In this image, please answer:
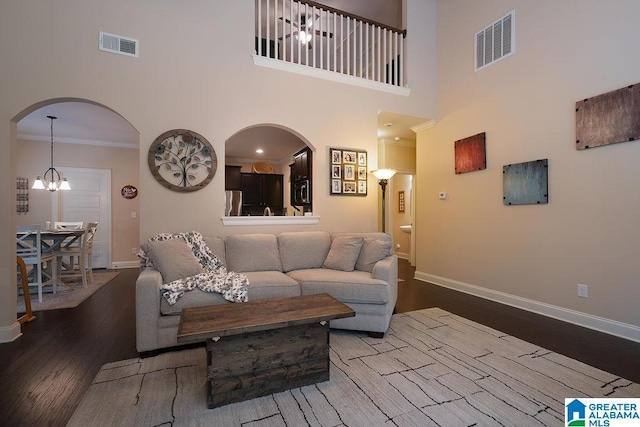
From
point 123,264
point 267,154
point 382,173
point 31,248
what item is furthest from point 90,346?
point 267,154

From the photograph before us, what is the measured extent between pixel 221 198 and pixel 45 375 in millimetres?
2040

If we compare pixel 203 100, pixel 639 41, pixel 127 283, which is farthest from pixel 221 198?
pixel 639 41

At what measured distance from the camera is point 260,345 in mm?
1759

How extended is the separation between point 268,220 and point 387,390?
237 cm

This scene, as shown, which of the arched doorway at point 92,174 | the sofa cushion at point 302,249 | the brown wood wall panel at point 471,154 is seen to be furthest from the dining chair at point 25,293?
the brown wood wall panel at point 471,154

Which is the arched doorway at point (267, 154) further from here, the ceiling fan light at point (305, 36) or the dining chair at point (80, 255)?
the dining chair at point (80, 255)

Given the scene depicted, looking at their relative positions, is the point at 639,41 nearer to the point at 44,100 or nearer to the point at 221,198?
the point at 221,198

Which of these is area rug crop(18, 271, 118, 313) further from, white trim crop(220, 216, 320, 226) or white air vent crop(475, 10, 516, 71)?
white air vent crop(475, 10, 516, 71)

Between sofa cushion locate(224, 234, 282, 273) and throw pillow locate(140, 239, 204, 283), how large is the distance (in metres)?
0.47

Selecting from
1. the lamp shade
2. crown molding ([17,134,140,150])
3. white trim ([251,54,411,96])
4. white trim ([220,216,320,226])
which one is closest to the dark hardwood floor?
white trim ([220,216,320,226])

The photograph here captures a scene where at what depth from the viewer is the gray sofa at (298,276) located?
2246 mm

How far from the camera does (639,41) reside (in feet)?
8.15

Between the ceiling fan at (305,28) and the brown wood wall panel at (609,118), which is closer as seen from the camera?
the brown wood wall panel at (609,118)

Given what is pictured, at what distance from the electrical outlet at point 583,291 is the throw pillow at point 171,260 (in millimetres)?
3703
